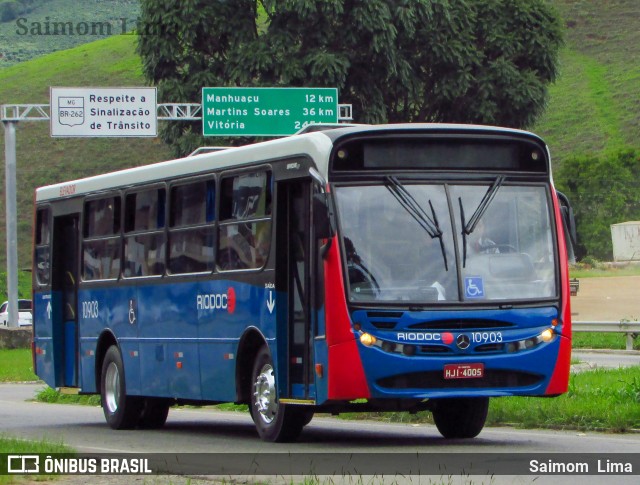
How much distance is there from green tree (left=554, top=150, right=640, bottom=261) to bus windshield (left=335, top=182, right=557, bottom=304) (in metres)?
72.7

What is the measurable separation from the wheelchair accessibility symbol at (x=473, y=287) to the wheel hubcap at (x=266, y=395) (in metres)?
2.13

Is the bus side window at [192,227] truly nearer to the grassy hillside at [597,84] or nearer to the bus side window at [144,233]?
the bus side window at [144,233]

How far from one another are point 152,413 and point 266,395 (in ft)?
12.9

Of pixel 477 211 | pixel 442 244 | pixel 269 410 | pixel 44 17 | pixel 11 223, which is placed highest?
pixel 44 17

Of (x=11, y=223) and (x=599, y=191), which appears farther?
(x=599, y=191)

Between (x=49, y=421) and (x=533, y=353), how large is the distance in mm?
8027

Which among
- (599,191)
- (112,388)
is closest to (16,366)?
(112,388)

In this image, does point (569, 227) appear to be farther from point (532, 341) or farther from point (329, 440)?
point (329, 440)

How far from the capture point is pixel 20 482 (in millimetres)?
11008

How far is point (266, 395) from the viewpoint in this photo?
48.7ft

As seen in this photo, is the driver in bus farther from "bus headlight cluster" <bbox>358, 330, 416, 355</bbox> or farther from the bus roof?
"bus headlight cluster" <bbox>358, 330, 416, 355</bbox>

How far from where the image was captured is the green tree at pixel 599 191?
8650 cm

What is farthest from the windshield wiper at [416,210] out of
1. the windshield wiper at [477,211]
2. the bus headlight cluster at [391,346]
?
the bus headlight cluster at [391,346]

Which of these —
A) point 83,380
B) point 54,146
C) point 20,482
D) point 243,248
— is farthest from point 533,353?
point 54,146
